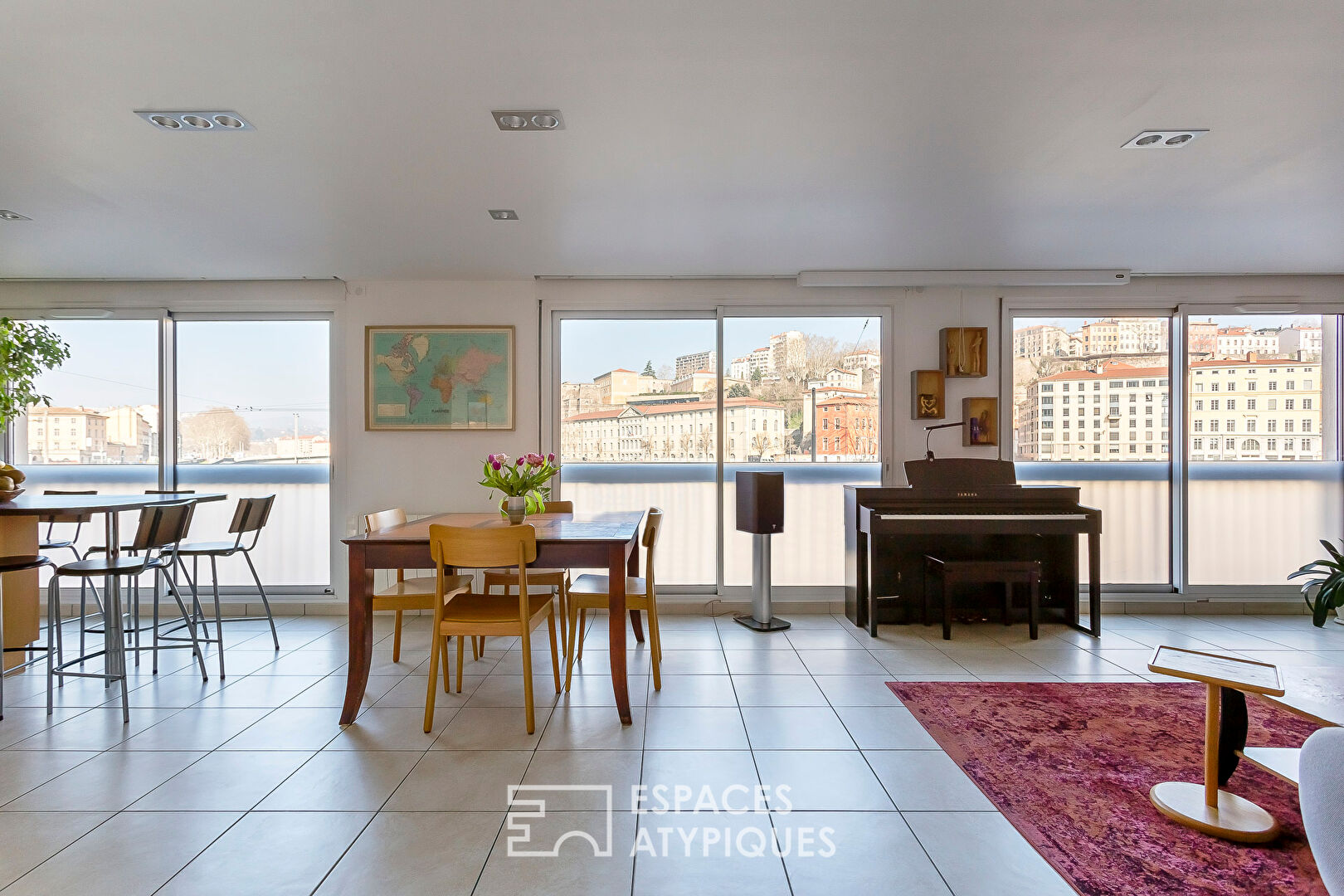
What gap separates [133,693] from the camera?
11.7 ft

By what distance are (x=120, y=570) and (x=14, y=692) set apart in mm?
1036

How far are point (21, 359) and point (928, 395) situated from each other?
6436 mm

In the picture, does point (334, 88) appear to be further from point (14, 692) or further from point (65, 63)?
point (14, 692)

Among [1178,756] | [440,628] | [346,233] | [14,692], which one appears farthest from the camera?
[346,233]

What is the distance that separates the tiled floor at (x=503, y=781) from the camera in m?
2.03

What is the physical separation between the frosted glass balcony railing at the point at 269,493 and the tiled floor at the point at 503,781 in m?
1.32

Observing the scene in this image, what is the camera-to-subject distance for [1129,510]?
545 cm

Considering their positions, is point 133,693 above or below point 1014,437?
below

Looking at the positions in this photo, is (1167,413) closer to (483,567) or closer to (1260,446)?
(1260,446)

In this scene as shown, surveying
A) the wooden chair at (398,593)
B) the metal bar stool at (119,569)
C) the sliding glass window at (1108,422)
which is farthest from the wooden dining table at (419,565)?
the sliding glass window at (1108,422)

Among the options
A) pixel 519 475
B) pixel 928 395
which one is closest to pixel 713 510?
pixel 928 395

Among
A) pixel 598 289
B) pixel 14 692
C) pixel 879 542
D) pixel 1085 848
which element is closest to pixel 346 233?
pixel 598 289

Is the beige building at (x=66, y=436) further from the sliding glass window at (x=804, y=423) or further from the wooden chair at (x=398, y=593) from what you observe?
the sliding glass window at (x=804, y=423)

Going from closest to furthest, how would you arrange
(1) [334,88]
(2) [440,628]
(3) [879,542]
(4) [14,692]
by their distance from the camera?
(1) [334,88]
(2) [440,628]
(4) [14,692]
(3) [879,542]
